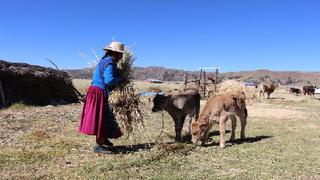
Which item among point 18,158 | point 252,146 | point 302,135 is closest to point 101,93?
point 18,158

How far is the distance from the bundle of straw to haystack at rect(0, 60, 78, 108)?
31.6 feet

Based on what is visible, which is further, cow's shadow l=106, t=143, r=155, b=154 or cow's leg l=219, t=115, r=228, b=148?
cow's leg l=219, t=115, r=228, b=148

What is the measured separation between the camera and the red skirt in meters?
9.45

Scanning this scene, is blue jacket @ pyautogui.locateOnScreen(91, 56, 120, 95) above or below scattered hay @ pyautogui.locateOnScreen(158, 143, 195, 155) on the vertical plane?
above

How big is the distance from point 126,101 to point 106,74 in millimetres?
798

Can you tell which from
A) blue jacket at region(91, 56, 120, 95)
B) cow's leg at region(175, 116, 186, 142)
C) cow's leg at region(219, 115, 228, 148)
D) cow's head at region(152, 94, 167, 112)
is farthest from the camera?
cow's head at region(152, 94, 167, 112)

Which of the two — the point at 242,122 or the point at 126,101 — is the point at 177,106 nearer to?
the point at 242,122

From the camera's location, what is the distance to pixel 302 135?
540 inches

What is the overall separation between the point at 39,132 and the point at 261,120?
9.32 metres

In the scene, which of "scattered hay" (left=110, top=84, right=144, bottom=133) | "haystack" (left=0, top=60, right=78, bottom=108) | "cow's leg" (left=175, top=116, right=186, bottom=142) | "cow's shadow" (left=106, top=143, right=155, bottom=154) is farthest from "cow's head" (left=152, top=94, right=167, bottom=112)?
"haystack" (left=0, top=60, right=78, bottom=108)

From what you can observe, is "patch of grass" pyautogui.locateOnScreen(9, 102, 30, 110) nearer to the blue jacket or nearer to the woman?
the woman

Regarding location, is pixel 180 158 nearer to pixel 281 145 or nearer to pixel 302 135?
pixel 281 145

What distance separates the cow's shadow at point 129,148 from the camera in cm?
998

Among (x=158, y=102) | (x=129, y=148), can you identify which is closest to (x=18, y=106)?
(x=158, y=102)
